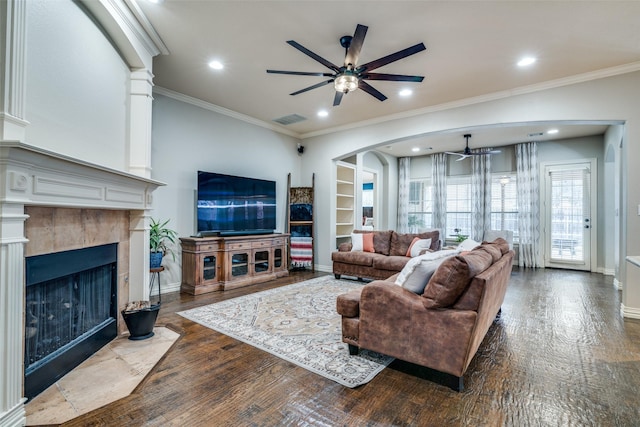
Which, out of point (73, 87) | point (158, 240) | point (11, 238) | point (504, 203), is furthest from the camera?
point (504, 203)

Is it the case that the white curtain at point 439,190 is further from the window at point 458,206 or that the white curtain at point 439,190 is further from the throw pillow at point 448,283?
the throw pillow at point 448,283

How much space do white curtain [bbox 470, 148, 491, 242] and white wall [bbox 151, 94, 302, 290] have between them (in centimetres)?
532

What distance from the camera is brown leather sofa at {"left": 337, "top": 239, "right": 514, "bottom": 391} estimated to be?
1.95 meters

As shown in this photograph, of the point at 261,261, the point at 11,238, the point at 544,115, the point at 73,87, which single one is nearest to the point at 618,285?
the point at 544,115

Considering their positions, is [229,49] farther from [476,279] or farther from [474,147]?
[474,147]

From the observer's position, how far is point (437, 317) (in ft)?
6.64

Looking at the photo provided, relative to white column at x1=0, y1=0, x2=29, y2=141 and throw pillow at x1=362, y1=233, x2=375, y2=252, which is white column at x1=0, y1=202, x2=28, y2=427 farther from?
throw pillow at x1=362, y1=233, x2=375, y2=252

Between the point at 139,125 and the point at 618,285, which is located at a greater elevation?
the point at 139,125

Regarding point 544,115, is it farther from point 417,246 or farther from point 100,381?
point 100,381

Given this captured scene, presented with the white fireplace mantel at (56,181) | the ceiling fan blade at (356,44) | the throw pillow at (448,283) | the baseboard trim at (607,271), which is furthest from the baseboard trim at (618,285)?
the white fireplace mantel at (56,181)

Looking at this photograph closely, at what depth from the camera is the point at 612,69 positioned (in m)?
3.57

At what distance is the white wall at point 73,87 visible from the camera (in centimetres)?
185

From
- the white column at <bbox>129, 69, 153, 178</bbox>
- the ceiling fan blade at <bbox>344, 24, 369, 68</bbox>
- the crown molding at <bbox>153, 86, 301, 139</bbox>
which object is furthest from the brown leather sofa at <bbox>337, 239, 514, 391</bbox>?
the crown molding at <bbox>153, 86, 301, 139</bbox>

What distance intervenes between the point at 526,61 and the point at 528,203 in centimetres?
464
